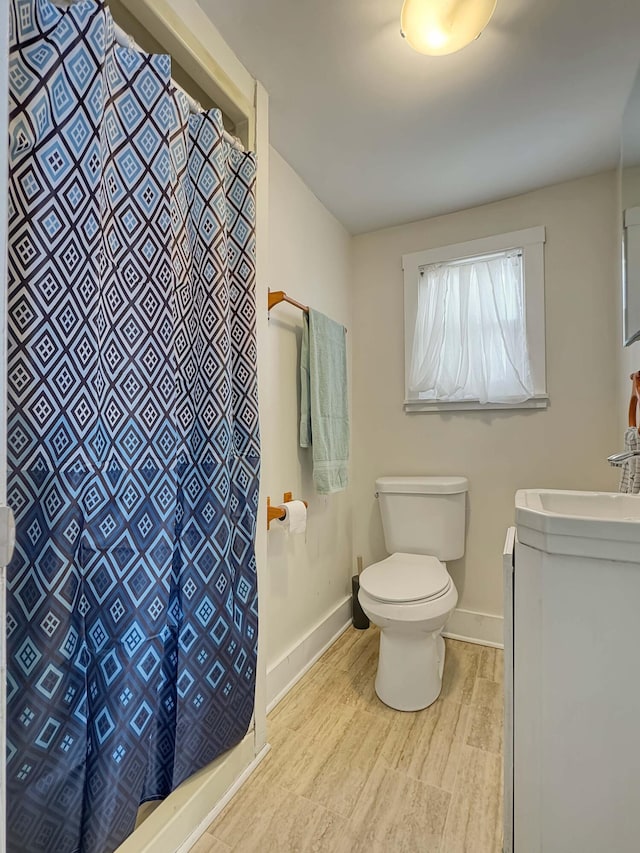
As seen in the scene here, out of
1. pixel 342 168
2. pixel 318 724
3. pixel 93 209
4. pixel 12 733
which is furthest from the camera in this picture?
pixel 342 168

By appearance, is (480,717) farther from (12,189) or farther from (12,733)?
(12,189)

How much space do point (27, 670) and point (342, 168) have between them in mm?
2130

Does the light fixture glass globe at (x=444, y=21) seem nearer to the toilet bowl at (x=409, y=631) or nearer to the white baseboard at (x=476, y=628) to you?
the toilet bowl at (x=409, y=631)

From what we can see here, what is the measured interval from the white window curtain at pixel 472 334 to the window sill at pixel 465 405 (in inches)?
1.2

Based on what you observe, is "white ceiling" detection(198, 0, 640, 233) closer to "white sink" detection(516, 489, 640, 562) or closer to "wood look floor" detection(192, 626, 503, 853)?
"white sink" detection(516, 489, 640, 562)

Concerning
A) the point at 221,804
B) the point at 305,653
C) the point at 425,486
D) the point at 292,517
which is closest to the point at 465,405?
the point at 425,486

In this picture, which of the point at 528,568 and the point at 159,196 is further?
the point at 159,196

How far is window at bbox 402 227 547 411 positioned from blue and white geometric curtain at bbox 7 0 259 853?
1396 mm

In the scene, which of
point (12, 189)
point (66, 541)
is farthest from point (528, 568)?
point (12, 189)

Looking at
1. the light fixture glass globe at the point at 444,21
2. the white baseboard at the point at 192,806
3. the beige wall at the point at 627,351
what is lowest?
the white baseboard at the point at 192,806

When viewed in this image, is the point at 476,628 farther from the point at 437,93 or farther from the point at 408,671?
the point at 437,93

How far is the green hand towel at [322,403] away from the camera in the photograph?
77.1 inches

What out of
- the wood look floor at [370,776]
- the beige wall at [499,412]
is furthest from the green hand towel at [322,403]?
the wood look floor at [370,776]

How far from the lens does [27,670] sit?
2.59 feet
